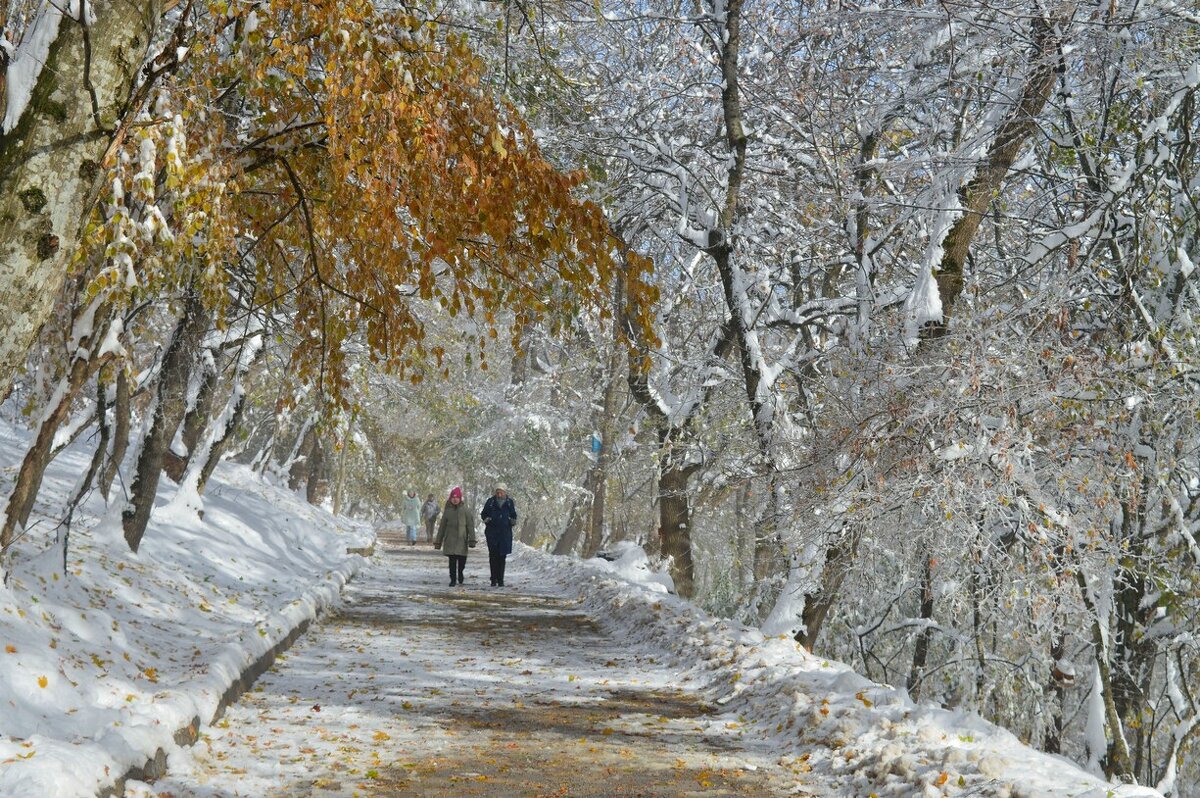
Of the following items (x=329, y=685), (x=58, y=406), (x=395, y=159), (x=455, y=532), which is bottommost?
(x=329, y=685)

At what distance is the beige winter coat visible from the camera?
1886cm

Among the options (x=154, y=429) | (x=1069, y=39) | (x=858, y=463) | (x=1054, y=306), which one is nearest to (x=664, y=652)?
(x=858, y=463)

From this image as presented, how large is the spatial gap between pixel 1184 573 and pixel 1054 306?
3.32 m

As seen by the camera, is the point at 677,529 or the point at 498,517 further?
the point at 498,517

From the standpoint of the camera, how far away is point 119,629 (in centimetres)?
890

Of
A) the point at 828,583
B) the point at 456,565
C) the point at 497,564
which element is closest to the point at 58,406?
the point at 828,583

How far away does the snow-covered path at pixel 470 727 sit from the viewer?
5969 mm

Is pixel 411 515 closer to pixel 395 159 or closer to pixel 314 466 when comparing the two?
pixel 314 466

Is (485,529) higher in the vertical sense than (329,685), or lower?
higher

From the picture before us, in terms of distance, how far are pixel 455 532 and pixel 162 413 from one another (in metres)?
7.96

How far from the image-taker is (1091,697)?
10789mm

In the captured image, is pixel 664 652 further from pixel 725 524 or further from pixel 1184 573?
pixel 725 524

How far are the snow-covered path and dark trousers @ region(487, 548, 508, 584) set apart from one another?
6.33 m

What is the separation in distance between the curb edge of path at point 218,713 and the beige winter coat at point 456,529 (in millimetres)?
4943
